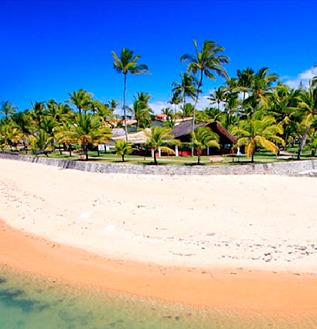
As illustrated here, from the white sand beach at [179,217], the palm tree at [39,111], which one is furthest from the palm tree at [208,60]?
the palm tree at [39,111]

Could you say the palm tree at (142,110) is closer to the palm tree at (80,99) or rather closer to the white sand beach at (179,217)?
the palm tree at (80,99)

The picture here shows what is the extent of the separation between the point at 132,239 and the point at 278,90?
112 feet

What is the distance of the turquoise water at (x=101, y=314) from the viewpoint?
19.0ft

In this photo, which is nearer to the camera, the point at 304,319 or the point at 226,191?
the point at 304,319

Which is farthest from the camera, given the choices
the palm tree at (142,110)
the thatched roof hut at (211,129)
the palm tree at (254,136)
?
the palm tree at (142,110)

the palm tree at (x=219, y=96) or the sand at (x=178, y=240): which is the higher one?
the palm tree at (x=219, y=96)

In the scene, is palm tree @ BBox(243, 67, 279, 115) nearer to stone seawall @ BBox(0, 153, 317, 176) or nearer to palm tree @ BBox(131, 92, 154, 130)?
stone seawall @ BBox(0, 153, 317, 176)

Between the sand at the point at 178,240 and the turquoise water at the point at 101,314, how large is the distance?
345mm

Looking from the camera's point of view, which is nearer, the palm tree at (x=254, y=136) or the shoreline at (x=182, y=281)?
the shoreline at (x=182, y=281)

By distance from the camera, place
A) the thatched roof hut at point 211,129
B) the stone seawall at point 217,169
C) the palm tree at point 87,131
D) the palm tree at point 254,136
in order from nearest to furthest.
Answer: the stone seawall at point 217,169, the palm tree at point 254,136, the palm tree at point 87,131, the thatched roof hut at point 211,129

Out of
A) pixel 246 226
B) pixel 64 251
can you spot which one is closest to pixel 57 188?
pixel 64 251

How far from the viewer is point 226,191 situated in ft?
51.8

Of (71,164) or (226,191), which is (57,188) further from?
(226,191)

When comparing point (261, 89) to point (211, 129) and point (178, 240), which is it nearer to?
point (211, 129)
